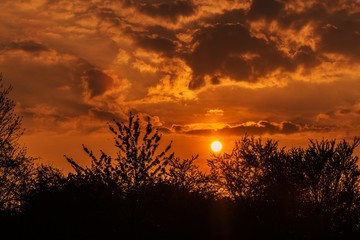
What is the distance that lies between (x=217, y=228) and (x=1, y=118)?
18711mm

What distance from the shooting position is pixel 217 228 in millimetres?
37500

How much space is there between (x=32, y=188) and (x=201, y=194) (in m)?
14.1

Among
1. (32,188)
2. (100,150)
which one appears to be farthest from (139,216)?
(32,188)

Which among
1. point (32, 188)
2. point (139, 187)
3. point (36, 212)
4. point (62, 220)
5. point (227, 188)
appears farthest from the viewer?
point (227, 188)

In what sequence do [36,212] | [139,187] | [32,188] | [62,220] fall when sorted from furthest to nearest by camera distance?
[32,188] → [36,212] → [62,220] → [139,187]

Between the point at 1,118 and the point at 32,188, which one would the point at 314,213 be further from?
the point at 1,118

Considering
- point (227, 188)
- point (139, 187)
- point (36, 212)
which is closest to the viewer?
point (139, 187)

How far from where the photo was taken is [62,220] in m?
37.0

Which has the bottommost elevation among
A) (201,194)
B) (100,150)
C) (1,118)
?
(201,194)

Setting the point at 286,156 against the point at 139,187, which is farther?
the point at 286,156

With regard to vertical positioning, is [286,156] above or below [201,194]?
above

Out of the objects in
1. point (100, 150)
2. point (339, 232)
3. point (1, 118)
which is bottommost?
point (339, 232)

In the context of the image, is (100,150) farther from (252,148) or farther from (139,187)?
(252,148)

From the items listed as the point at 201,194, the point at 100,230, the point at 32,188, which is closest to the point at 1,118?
the point at 32,188
